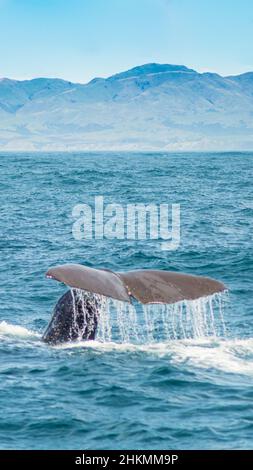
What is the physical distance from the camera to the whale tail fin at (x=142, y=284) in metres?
9.27

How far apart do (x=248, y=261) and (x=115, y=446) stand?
13.8 metres

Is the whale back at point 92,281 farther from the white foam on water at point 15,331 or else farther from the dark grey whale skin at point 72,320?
the white foam on water at point 15,331

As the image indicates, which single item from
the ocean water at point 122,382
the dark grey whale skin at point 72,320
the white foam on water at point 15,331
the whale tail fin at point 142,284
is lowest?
the ocean water at point 122,382

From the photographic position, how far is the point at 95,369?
11.8 meters

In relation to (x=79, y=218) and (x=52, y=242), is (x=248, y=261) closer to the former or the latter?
(x=52, y=242)

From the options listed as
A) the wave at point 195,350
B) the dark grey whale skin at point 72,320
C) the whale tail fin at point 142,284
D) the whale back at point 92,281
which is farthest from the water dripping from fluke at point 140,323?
the whale back at point 92,281

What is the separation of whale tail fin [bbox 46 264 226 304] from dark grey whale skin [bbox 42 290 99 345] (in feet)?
3.41

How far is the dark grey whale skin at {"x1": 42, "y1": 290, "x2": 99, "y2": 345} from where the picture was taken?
10820mm

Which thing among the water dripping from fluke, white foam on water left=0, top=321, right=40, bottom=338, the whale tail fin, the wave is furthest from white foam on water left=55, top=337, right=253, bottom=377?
the whale tail fin

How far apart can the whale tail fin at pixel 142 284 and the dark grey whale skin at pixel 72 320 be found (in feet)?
3.41

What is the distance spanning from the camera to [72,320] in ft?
36.4

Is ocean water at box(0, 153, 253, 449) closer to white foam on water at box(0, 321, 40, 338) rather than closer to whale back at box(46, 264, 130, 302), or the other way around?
white foam on water at box(0, 321, 40, 338)

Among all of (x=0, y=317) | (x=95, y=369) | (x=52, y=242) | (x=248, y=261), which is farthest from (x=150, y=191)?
(x=95, y=369)

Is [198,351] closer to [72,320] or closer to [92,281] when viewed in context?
[72,320]
